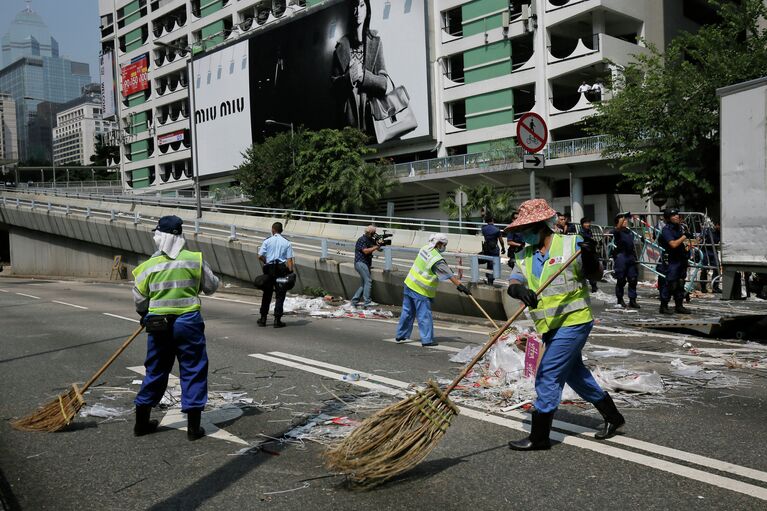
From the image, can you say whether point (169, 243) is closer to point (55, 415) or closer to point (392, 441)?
point (55, 415)

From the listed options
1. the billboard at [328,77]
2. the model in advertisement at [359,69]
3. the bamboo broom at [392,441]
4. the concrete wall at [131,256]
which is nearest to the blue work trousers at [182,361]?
the bamboo broom at [392,441]

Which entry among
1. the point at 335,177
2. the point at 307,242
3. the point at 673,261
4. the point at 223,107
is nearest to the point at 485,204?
the point at 335,177

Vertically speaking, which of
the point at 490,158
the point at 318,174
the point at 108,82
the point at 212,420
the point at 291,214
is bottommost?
the point at 212,420

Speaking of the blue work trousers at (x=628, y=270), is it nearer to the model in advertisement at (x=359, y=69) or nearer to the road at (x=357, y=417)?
the road at (x=357, y=417)

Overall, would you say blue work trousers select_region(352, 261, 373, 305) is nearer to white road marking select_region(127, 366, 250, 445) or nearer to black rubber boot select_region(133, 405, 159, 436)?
white road marking select_region(127, 366, 250, 445)

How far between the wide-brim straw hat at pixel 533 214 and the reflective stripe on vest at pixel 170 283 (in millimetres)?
2595

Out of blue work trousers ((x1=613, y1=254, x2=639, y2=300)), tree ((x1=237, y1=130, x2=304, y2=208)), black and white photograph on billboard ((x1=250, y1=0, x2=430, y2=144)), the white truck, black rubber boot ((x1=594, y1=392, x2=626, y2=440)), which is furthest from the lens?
black and white photograph on billboard ((x1=250, y1=0, x2=430, y2=144))

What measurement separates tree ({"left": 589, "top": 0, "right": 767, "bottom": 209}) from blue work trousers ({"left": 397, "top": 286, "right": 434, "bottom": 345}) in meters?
16.2

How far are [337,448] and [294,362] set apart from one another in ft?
14.5

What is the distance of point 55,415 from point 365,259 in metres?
9.32

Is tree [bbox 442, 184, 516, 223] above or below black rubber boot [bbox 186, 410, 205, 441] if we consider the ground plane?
above

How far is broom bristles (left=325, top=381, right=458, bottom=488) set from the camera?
4.17 meters

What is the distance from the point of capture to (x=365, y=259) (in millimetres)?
14664

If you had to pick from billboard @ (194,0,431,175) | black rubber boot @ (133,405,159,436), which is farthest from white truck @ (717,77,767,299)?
billboard @ (194,0,431,175)
